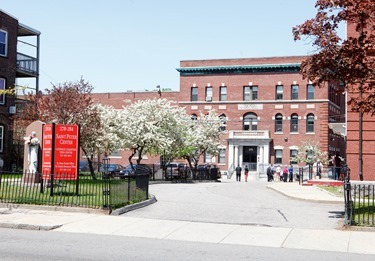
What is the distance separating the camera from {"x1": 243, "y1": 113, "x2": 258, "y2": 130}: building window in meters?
64.0

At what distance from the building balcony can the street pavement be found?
1079 inches

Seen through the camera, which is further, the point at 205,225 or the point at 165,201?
the point at 165,201

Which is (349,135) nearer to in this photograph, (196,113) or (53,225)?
(53,225)

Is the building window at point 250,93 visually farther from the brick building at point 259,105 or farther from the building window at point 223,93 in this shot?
the building window at point 223,93

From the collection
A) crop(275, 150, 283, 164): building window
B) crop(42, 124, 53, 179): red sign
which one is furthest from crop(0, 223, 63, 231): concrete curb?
crop(275, 150, 283, 164): building window

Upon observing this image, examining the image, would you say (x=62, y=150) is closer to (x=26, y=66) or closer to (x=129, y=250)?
(x=129, y=250)

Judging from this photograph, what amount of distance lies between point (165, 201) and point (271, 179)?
3329 cm

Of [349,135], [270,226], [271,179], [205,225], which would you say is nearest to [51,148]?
[205,225]

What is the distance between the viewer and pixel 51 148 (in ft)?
62.3

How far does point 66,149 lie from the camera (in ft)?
63.0

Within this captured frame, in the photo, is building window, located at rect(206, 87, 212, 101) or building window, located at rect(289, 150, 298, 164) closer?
building window, located at rect(289, 150, 298, 164)

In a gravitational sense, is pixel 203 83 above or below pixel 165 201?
above

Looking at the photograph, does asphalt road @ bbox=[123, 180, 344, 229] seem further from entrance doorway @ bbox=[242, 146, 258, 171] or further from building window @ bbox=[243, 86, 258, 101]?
building window @ bbox=[243, 86, 258, 101]

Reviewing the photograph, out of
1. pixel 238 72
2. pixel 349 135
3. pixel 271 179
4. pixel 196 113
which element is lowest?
pixel 271 179
